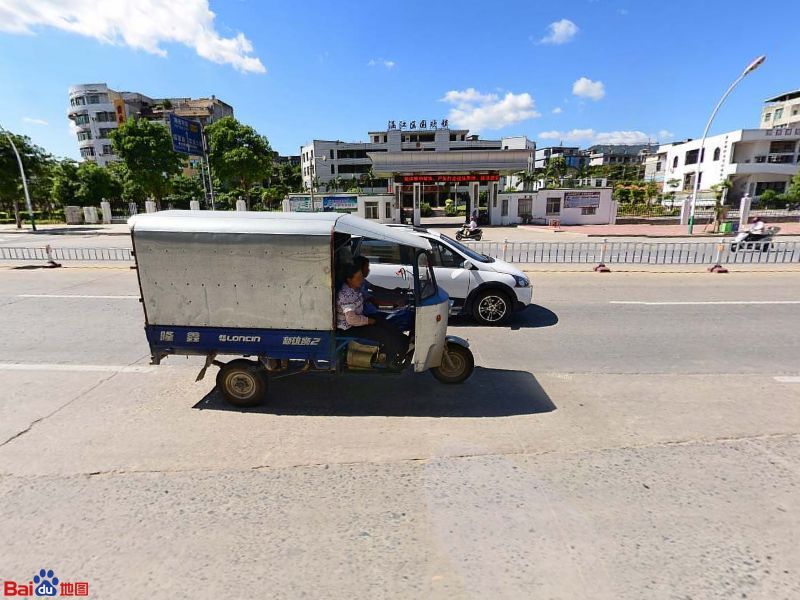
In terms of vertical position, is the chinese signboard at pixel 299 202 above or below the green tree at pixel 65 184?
below

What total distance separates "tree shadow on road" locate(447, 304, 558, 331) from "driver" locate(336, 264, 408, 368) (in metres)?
3.00

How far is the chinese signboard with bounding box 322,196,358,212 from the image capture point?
33625 mm

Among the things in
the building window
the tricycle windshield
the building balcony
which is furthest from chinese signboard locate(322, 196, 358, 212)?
the building window

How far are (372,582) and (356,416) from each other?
1.99 metres

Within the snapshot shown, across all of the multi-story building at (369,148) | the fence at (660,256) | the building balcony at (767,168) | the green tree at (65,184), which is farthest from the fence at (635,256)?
the multi-story building at (369,148)

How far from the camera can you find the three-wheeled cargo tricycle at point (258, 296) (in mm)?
4082

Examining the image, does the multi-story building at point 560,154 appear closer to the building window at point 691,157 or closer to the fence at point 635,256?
the building window at point 691,157

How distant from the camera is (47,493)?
3.17 metres

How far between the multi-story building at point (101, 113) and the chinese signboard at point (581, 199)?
6259 cm

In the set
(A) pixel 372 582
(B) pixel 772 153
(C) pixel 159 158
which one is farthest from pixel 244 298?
(B) pixel 772 153

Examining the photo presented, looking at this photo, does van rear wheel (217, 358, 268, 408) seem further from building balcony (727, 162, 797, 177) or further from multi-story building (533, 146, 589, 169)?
multi-story building (533, 146, 589, 169)

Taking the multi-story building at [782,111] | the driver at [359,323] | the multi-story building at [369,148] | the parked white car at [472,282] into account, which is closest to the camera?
the driver at [359,323]

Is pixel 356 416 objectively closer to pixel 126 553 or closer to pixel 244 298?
pixel 244 298

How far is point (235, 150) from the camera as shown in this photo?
3759 cm
